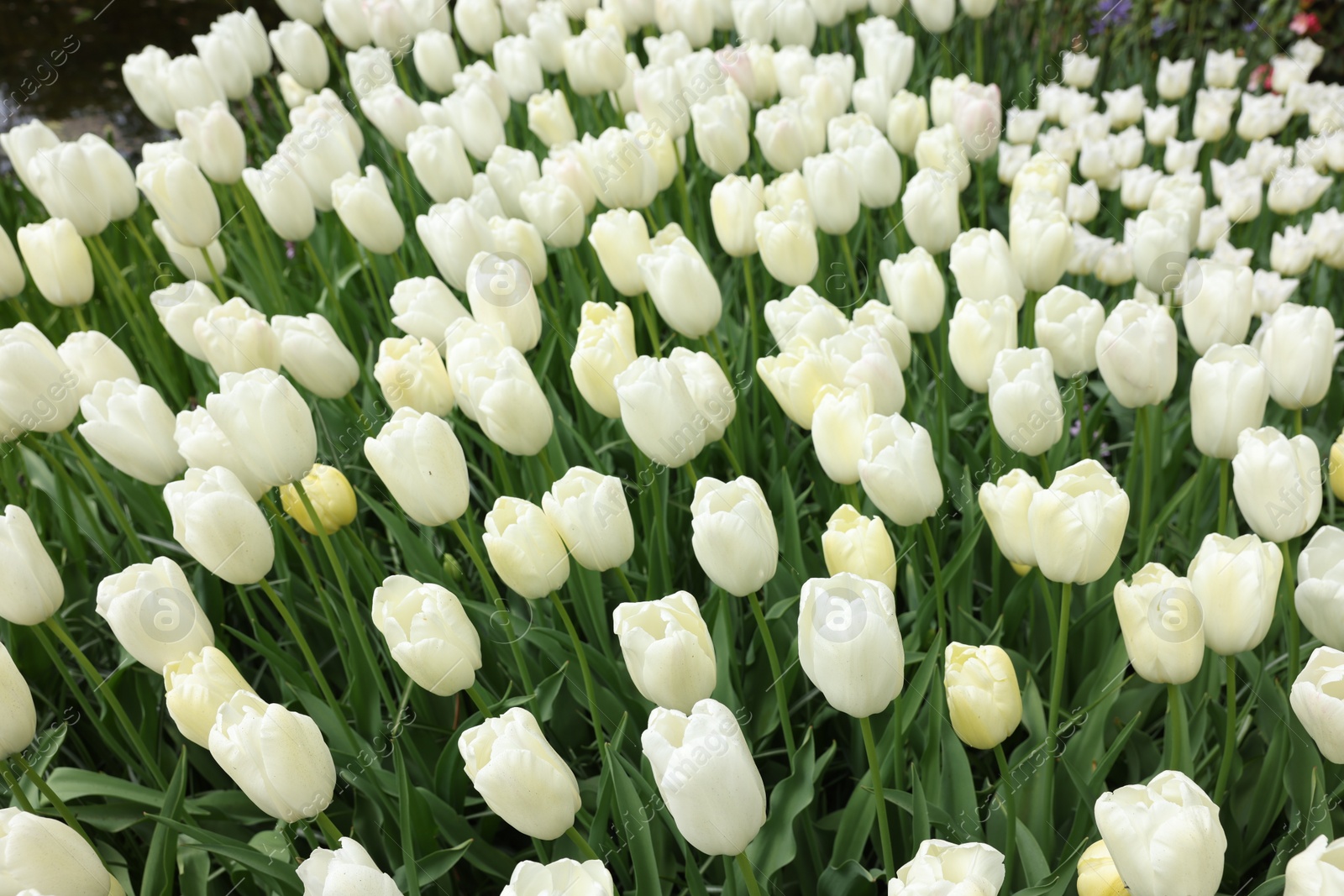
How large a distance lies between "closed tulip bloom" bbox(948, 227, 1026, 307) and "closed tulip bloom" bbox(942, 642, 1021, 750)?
2.85 ft

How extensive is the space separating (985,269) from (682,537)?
0.79 metres

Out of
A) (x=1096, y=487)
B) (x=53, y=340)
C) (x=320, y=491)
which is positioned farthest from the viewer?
(x=53, y=340)

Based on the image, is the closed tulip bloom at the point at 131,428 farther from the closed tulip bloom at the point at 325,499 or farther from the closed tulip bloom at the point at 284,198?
the closed tulip bloom at the point at 284,198

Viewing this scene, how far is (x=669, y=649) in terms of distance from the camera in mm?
1221

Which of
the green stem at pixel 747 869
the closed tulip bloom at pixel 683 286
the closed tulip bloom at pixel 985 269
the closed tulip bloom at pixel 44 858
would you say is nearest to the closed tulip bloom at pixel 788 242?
the closed tulip bloom at pixel 683 286

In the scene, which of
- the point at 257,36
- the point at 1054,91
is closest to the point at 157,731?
the point at 257,36

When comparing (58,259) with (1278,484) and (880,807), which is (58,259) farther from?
(1278,484)

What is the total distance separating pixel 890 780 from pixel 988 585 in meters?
0.61

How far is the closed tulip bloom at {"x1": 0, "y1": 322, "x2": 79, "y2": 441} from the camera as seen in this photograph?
6.00 ft

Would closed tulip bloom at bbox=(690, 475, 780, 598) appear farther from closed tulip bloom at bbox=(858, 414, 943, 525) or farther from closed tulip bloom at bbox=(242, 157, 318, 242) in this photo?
closed tulip bloom at bbox=(242, 157, 318, 242)

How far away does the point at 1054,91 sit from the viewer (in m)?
3.64

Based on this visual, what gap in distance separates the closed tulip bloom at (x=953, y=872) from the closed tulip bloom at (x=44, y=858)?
91 cm

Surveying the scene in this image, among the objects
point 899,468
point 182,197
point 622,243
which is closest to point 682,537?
point 622,243

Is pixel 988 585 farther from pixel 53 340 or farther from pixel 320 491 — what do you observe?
pixel 53 340
